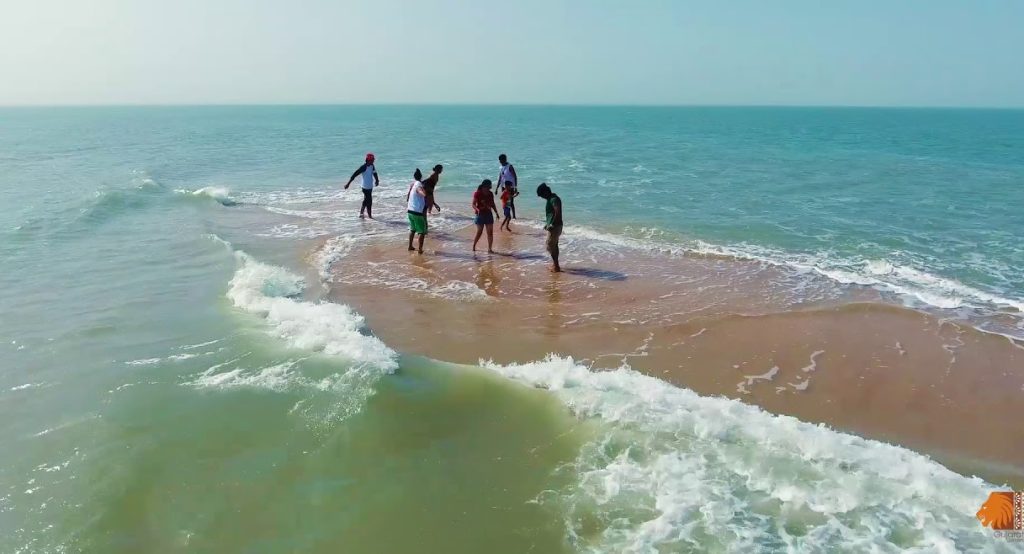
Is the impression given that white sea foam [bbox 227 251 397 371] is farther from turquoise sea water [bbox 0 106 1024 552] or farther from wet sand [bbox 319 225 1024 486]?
wet sand [bbox 319 225 1024 486]

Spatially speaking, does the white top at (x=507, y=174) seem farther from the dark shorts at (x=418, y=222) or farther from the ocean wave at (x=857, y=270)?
the dark shorts at (x=418, y=222)

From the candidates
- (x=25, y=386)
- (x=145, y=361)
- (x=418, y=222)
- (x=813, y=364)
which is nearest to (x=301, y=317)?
(x=145, y=361)

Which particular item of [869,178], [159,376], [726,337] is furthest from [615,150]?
[159,376]

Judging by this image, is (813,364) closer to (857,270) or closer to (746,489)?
(746,489)

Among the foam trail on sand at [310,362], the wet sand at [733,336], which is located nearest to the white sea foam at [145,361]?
the foam trail on sand at [310,362]

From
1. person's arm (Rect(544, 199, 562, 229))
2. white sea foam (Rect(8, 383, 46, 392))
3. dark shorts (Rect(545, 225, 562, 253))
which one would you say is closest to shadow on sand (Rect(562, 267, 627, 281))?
dark shorts (Rect(545, 225, 562, 253))

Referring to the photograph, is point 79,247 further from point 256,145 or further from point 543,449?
point 256,145
